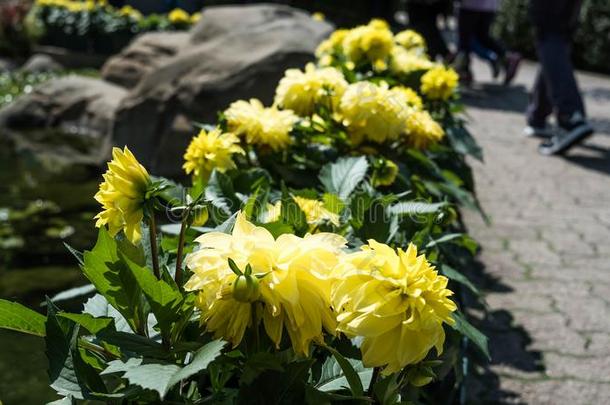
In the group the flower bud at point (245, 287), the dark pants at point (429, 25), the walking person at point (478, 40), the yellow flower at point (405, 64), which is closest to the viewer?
the flower bud at point (245, 287)

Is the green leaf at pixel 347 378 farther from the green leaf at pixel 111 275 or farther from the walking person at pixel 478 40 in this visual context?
the walking person at pixel 478 40

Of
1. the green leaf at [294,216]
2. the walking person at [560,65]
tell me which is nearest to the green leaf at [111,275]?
the green leaf at [294,216]

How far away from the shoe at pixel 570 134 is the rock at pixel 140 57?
14.2 feet

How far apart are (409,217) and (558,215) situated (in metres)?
3.56

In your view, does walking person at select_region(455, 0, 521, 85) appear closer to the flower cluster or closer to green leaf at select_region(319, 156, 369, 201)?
green leaf at select_region(319, 156, 369, 201)

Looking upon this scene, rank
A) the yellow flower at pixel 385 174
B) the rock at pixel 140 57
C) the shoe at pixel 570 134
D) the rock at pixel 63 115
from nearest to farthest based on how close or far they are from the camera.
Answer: the yellow flower at pixel 385 174 < the shoe at pixel 570 134 < the rock at pixel 63 115 < the rock at pixel 140 57

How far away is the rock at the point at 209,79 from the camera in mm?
5500

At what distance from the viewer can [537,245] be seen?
14.8 ft

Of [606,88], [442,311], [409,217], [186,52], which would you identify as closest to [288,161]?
[409,217]

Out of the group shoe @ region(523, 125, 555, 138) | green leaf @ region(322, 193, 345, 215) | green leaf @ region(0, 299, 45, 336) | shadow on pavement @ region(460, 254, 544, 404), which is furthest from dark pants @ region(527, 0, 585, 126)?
green leaf @ region(0, 299, 45, 336)

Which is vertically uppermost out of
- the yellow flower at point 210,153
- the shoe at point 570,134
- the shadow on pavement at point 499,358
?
the yellow flower at point 210,153

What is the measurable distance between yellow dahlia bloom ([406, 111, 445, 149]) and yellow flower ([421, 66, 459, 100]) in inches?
27.2

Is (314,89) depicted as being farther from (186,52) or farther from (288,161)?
(186,52)

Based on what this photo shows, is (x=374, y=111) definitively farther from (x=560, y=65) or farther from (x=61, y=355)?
(x=560, y=65)
